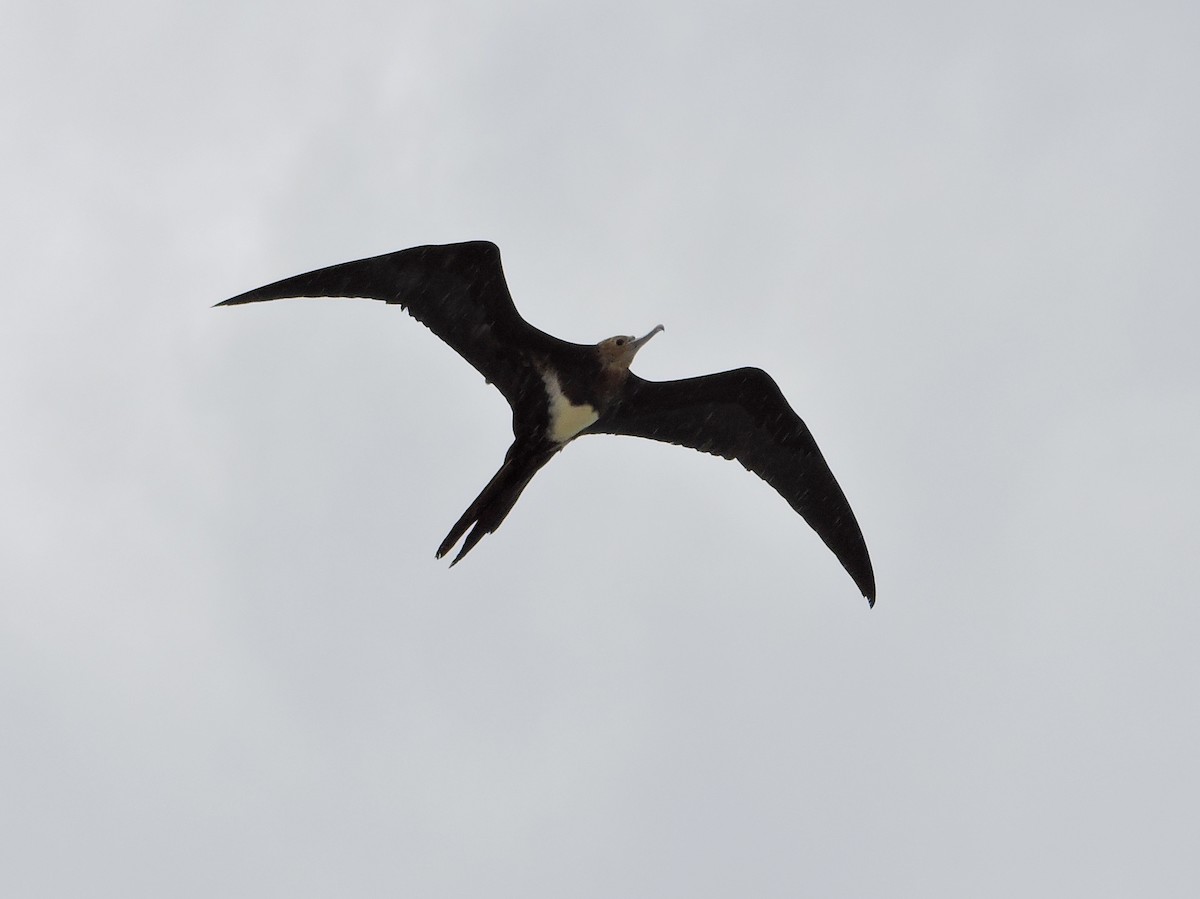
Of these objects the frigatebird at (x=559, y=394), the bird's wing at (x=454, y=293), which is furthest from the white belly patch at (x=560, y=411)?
the bird's wing at (x=454, y=293)

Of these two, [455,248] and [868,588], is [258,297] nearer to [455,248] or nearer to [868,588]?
[455,248]

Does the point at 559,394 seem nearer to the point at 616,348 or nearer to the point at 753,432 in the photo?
the point at 616,348

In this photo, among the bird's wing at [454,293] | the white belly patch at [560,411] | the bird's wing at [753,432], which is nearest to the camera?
the bird's wing at [454,293]

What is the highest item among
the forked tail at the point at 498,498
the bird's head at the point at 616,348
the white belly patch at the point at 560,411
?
the bird's head at the point at 616,348

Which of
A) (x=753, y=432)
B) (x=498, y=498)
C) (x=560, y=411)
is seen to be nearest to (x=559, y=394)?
(x=560, y=411)

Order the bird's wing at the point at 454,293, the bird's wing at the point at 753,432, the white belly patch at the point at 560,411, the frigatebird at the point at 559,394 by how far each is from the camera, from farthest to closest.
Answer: the bird's wing at the point at 753,432 → the white belly patch at the point at 560,411 → the frigatebird at the point at 559,394 → the bird's wing at the point at 454,293

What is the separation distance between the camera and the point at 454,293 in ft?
26.7

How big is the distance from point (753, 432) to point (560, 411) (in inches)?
52.9

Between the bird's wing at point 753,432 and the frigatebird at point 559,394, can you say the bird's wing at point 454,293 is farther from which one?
the bird's wing at point 753,432

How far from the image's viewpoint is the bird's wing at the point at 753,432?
866 centimetres

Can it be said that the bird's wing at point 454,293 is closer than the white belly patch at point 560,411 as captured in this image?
Yes

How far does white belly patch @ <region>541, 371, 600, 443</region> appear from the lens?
8.30 meters

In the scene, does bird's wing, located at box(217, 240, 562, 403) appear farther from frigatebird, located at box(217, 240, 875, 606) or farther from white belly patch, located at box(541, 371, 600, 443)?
white belly patch, located at box(541, 371, 600, 443)

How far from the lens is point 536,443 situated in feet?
27.2
